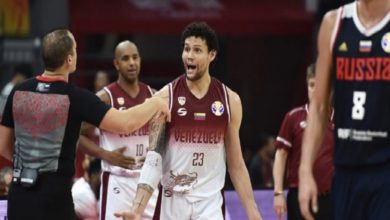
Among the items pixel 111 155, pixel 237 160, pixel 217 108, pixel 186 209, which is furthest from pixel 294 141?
pixel 186 209

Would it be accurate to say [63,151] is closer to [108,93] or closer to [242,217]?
[108,93]

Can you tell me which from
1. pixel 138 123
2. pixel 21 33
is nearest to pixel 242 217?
pixel 138 123

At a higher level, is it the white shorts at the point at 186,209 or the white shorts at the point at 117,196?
the white shorts at the point at 186,209

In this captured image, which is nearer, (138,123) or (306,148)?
(306,148)

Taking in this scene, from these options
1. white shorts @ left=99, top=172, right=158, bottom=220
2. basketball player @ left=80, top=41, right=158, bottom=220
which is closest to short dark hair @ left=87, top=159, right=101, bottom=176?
basketball player @ left=80, top=41, right=158, bottom=220

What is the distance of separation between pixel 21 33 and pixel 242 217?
808 centimetres

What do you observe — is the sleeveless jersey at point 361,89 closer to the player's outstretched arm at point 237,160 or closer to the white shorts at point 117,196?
the player's outstretched arm at point 237,160

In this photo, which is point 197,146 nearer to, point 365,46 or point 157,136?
point 157,136

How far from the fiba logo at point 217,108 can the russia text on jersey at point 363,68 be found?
2.66 m

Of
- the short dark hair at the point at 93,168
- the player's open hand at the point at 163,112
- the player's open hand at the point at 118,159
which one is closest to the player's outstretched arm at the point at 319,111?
the player's open hand at the point at 163,112

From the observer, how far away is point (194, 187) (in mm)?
9094

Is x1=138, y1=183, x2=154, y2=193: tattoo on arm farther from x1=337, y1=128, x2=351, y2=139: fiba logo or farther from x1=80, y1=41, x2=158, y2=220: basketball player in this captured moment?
x1=337, y1=128, x2=351, y2=139: fiba logo

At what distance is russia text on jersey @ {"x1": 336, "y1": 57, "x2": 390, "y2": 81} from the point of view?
21.4 ft

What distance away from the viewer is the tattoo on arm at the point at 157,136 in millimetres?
8984
